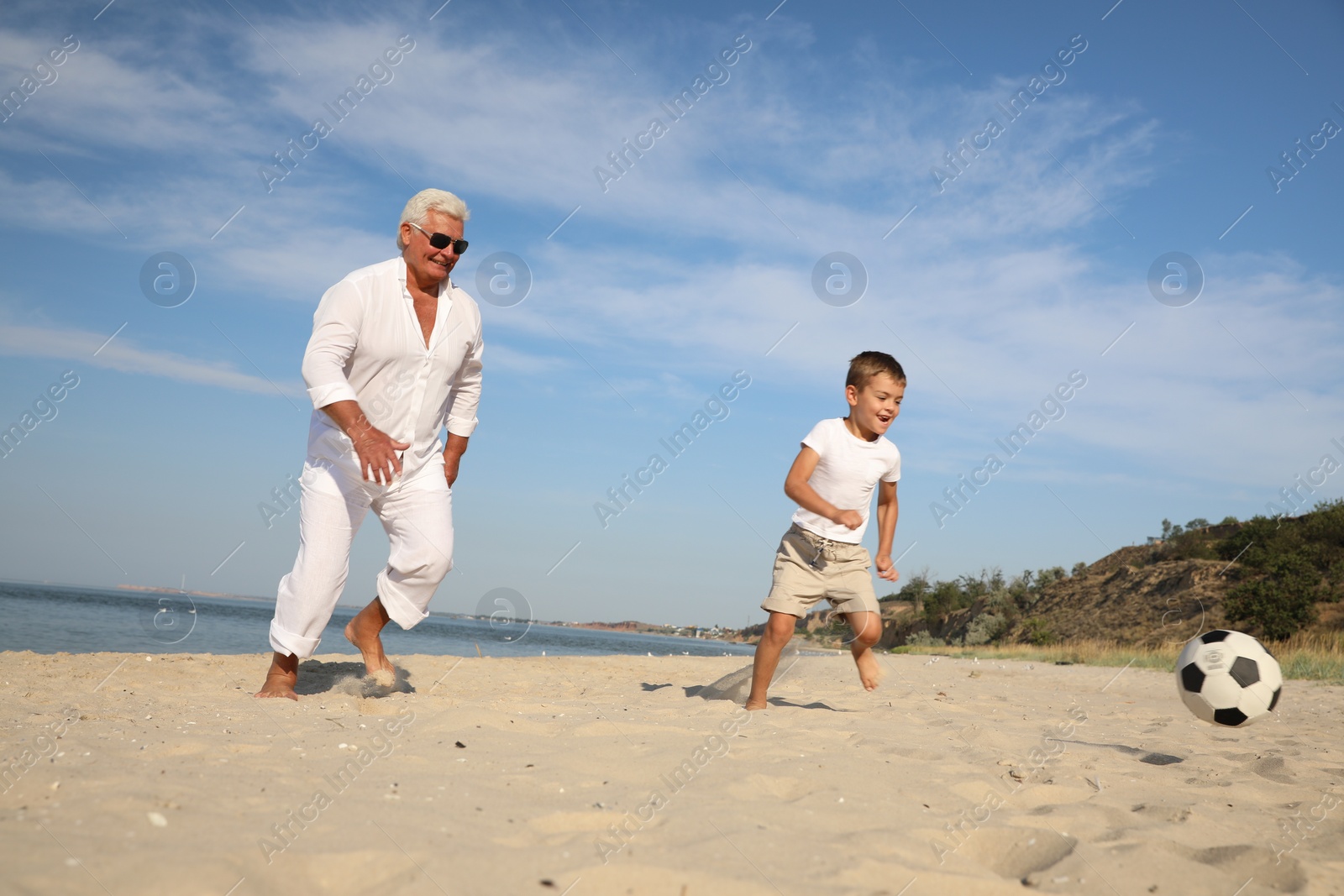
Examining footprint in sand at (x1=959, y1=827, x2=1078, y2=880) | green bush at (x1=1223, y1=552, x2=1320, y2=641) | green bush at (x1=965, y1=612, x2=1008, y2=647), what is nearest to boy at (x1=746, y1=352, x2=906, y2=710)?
footprint in sand at (x1=959, y1=827, x2=1078, y2=880)

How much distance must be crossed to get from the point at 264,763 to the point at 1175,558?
3141 centimetres

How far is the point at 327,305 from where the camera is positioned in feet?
14.0

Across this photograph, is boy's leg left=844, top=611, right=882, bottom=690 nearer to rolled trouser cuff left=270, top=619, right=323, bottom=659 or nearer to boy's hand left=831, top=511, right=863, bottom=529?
boy's hand left=831, top=511, right=863, bottom=529

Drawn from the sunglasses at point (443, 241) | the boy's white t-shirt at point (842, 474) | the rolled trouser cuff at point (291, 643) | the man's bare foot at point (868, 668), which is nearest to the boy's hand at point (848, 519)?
the boy's white t-shirt at point (842, 474)

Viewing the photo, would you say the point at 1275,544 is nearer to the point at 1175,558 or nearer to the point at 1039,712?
the point at 1175,558

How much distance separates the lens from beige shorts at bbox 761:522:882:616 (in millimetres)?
4734

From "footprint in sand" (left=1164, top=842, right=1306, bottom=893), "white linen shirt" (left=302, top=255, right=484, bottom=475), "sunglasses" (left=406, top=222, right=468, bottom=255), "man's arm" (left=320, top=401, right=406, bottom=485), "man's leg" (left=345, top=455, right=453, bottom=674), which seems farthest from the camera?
"man's leg" (left=345, top=455, right=453, bottom=674)

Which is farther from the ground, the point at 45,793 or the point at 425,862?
the point at 425,862

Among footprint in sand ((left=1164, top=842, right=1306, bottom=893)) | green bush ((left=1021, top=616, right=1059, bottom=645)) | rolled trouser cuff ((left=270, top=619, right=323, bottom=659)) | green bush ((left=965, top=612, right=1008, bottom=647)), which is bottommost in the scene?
green bush ((left=965, top=612, right=1008, bottom=647))

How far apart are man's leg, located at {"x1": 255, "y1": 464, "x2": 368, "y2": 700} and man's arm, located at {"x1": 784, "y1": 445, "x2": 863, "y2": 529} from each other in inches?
93.5

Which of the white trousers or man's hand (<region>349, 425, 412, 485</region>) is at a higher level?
man's hand (<region>349, 425, 412, 485</region>)

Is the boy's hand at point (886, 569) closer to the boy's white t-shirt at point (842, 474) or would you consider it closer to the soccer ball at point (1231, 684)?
the boy's white t-shirt at point (842, 474)

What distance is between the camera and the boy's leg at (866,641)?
15.7 ft

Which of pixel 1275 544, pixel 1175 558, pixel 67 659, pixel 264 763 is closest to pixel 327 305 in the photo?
pixel 264 763
